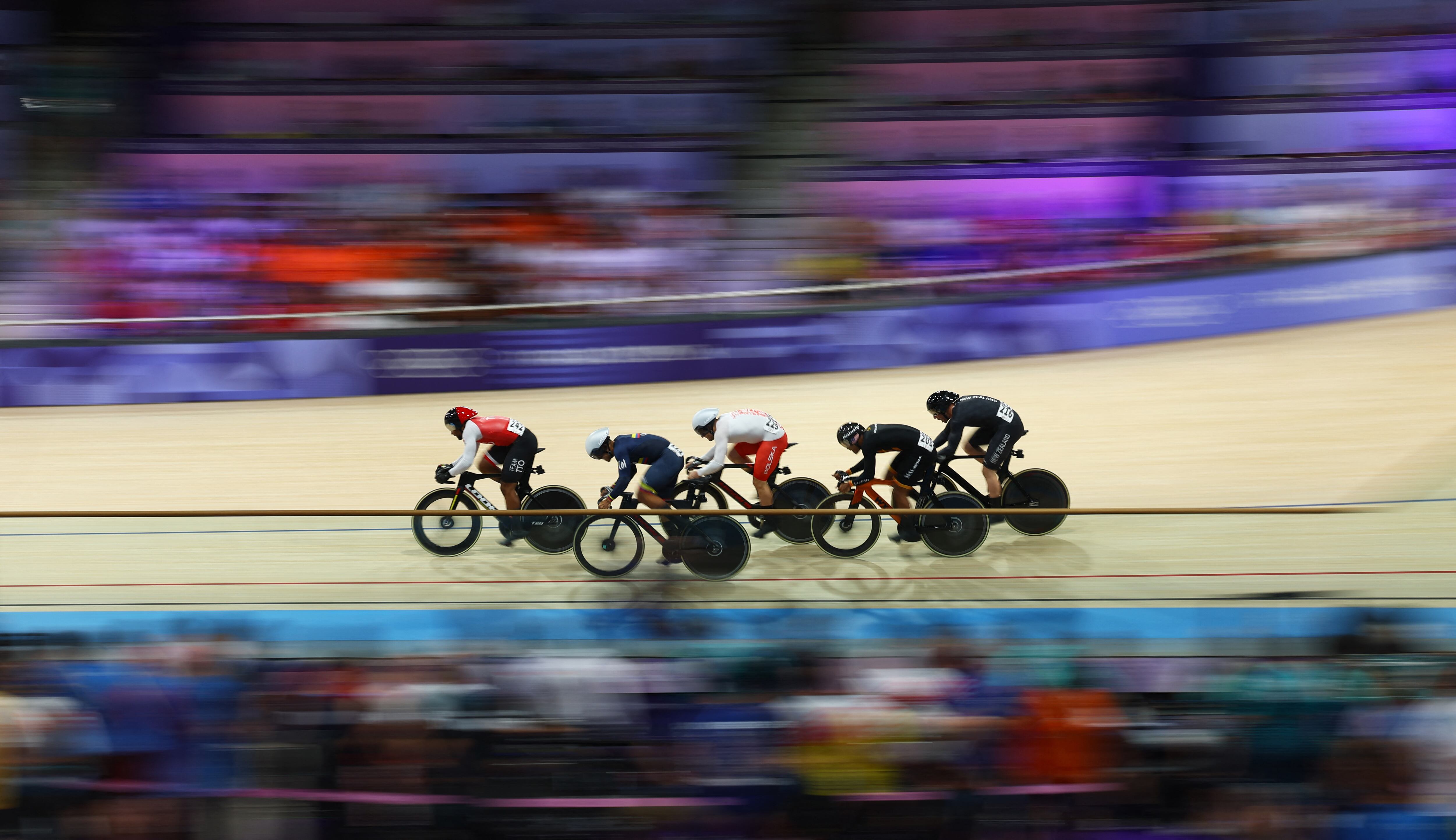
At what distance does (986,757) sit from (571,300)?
759cm

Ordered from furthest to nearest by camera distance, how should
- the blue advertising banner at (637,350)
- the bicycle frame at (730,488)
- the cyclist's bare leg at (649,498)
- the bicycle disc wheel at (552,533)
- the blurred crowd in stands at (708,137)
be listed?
the blurred crowd in stands at (708,137) < the blue advertising banner at (637,350) < the bicycle frame at (730,488) < the cyclist's bare leg at (649,498) < the bicycle disc wheel at (552,533)

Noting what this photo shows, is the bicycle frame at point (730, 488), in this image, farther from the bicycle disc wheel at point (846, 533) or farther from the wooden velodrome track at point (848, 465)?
the bicycle disc wheel at point (846, 533)

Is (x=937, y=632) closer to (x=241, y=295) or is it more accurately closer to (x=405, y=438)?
(x=405, y=438)

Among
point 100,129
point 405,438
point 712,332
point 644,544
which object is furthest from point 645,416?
point 100,129

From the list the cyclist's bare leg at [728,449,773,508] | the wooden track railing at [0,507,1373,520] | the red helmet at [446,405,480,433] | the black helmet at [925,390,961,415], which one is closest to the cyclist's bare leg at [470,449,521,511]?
the red helmet at [446,405,480,433]

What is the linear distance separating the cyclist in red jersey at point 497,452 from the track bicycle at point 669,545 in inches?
95.2

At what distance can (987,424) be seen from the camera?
24.3 feet

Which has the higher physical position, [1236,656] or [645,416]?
[645,416]

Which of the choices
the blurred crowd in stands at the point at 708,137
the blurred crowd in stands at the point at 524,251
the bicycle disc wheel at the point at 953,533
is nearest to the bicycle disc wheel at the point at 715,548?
the bicycle disc wheel at the point at 953,533

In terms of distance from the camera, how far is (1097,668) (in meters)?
4.64

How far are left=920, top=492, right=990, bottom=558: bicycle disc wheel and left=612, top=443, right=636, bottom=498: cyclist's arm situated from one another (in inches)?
97.5

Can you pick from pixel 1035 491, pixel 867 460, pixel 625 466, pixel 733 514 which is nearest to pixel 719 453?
pixel 625 466

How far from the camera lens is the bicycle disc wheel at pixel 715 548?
4.91 meters

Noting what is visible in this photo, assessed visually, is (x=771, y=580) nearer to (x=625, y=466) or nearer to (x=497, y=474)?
(x=625, y=466)
